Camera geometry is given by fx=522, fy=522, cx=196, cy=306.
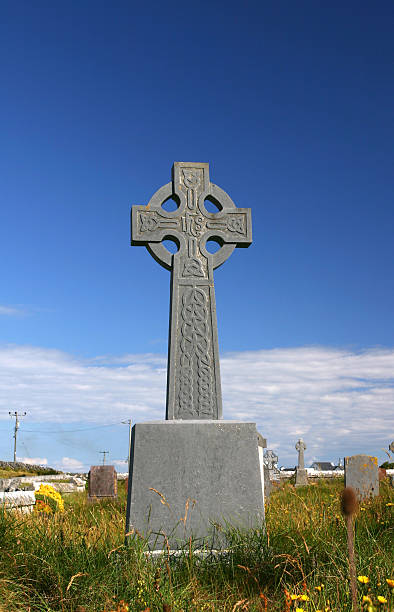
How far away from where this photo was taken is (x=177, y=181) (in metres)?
5.32

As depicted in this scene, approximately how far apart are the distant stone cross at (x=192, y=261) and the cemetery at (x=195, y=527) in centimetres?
1

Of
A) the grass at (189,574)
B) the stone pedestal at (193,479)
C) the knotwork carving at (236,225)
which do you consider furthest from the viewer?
the knotwork carving at (236,225)

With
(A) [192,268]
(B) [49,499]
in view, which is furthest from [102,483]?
(A) [192,268]

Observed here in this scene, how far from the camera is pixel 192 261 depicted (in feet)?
16.7

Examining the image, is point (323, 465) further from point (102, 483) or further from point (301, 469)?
point (102, 483)

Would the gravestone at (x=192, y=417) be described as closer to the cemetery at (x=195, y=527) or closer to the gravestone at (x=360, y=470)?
the cemetery at (x=195, y=527)

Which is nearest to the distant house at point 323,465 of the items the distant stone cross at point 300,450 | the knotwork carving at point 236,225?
the distant stone cross at point 300,450

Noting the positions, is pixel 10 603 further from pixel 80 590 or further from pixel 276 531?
pixel 276 531

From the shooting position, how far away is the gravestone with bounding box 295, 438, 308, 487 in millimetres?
19867

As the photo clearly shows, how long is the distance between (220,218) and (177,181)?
1.91 feet

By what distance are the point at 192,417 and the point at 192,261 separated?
59.2 inches

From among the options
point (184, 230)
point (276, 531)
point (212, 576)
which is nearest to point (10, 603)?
point (212, 576)

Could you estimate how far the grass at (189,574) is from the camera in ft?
8.68

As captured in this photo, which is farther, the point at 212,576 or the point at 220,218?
the point at 220,218
